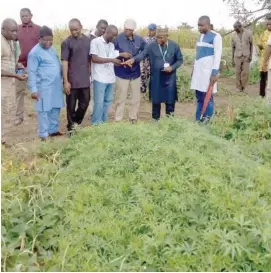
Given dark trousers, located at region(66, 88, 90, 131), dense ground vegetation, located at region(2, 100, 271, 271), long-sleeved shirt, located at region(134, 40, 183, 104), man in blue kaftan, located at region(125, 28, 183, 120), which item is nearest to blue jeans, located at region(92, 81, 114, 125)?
dark trousers, located at region(66, 88, 90, 131)

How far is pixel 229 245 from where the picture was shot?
307 cm

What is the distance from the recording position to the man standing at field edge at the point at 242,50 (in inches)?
428

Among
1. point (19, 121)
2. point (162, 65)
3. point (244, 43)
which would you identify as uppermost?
point (244, 43)

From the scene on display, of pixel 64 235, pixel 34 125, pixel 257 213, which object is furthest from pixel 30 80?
pixel 257 213

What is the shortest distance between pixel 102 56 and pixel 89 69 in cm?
26

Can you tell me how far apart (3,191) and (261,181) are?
6.78 feet

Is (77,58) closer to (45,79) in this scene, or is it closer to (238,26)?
(45,79)

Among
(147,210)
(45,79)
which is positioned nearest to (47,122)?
(45,79)

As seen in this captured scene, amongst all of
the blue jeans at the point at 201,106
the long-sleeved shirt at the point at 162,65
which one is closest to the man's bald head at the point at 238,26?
the long-sleeved shirt at the point at 162,65

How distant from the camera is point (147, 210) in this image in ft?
11.7

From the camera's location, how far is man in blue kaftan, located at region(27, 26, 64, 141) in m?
6.21

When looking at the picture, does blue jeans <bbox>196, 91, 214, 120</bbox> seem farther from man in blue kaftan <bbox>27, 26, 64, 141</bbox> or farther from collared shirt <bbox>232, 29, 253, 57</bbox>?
collared shirt <bbox>232, 29, 253, 57</bbox>

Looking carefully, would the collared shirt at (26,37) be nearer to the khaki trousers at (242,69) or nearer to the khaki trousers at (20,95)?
the khaki trousers at (20,95)

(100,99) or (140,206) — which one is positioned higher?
(100,99)
